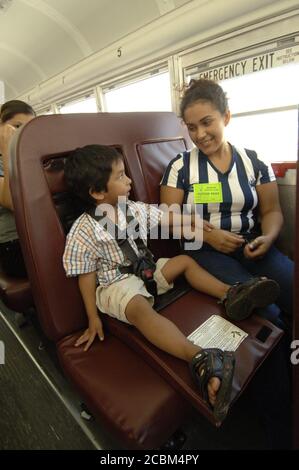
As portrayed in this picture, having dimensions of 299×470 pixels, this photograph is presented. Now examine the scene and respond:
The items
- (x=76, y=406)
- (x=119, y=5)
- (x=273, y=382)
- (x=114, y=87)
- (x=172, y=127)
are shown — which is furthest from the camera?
(x=114, y=87)

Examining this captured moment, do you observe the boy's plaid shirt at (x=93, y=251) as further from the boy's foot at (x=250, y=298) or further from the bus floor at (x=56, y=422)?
the bus floor at (x=56, y=422)

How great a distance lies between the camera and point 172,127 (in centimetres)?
198

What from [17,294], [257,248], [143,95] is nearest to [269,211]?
[257,248]

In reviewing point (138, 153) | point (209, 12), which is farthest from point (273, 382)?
point (209, 12)

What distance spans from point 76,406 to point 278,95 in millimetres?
2150

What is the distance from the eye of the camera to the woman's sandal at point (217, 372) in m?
0.90

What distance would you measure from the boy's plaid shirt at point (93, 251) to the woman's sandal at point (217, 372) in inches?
22.0

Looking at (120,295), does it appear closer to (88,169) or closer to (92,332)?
(92,332)

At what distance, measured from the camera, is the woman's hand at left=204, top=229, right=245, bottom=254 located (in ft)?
5.17

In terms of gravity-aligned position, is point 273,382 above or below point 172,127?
below

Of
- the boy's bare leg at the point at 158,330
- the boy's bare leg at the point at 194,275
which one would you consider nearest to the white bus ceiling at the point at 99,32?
the boy's bare leg at the point at 194,275

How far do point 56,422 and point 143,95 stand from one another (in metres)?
2.66

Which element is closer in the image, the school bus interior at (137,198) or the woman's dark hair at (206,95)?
the school bus interior at (137,198)
